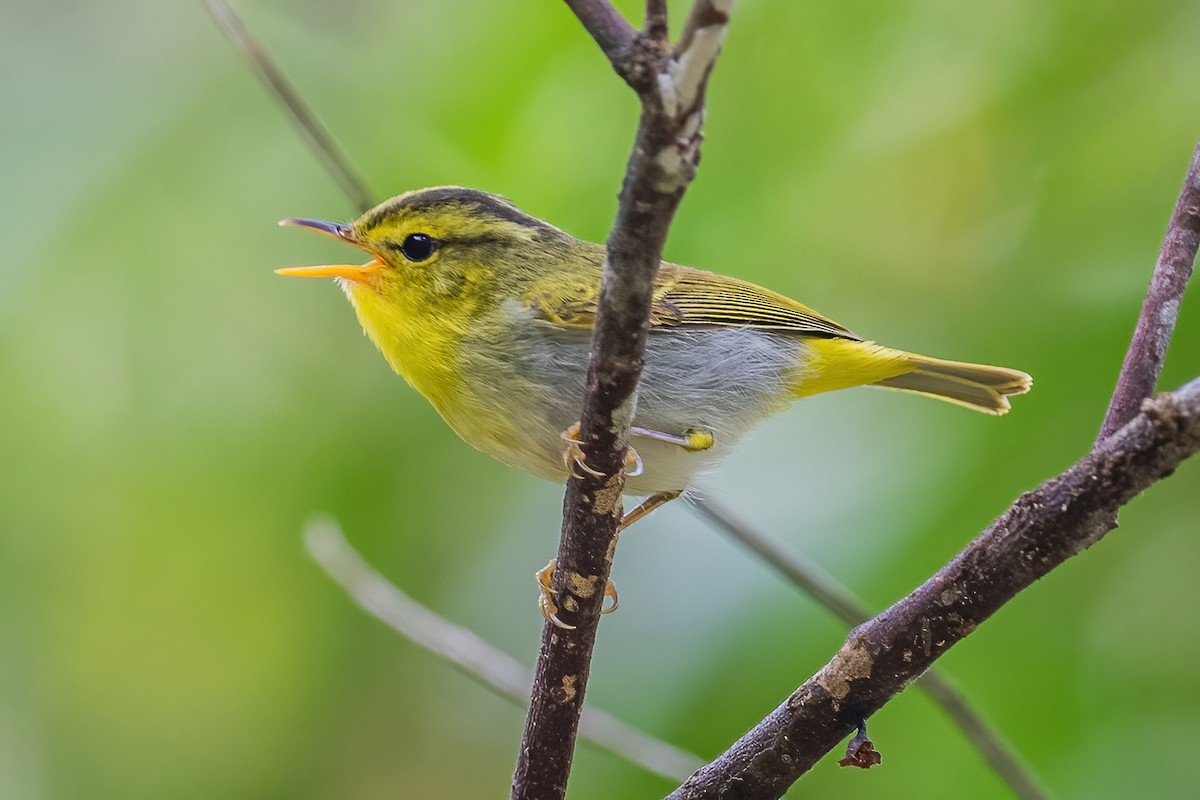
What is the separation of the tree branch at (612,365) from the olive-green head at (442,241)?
1.23 metres

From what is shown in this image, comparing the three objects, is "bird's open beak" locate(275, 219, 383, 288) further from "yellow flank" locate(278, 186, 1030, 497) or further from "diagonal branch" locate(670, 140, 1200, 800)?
"diagonal branch" locate(670, 140, 1200, 800)

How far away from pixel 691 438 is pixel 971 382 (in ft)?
2.42

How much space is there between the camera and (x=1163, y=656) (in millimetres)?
2883

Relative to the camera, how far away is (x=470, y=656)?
289 centimetres

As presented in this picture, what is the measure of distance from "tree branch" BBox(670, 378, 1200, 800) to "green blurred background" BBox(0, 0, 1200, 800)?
96 centimetres

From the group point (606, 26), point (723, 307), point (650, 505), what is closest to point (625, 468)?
point (606, 26)

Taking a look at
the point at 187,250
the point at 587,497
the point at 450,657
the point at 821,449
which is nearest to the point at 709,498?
the point at 821,449

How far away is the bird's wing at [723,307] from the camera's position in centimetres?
299

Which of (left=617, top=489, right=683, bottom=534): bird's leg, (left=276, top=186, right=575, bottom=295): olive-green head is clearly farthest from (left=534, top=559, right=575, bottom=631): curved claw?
(left=276, top=186, right=575, bottom=295): olive-green head

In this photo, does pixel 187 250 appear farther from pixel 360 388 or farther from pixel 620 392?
pixel 620 392

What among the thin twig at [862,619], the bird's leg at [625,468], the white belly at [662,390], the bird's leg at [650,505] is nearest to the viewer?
the bird's leg at [625,468]

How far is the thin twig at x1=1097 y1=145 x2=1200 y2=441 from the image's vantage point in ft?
5.47

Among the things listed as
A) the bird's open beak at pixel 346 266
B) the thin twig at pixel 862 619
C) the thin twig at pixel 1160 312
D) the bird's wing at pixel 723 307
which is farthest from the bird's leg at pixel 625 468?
the bird's open beak at pixel 346 266

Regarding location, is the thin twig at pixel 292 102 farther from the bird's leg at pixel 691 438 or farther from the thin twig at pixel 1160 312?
the thin twig at pixel 1160 312
